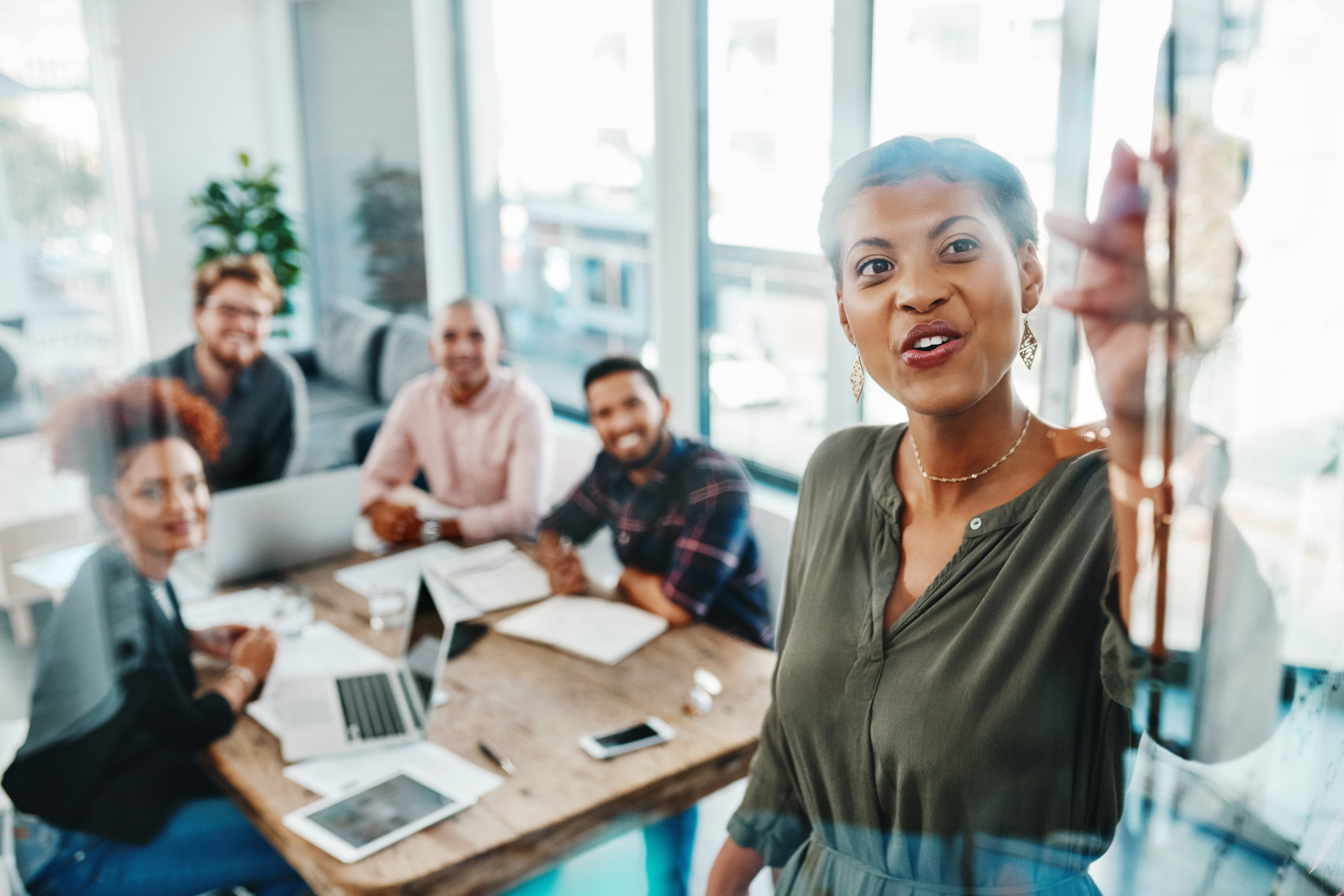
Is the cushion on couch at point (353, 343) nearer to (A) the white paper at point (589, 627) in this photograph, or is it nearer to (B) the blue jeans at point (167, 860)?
(A) the white paper at point (589, 627)

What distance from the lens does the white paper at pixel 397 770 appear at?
2.88 feet

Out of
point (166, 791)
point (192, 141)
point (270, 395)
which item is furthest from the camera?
point (192, 141)

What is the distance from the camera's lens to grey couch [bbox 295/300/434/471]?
2.66m

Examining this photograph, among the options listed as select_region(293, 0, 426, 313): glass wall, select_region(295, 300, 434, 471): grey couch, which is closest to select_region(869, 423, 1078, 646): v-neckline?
select_region(295, 300, 434, 471): grey couch

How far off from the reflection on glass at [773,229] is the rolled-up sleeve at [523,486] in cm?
34

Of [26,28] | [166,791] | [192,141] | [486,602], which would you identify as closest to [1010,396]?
[166,791]

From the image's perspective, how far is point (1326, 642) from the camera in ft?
1.04

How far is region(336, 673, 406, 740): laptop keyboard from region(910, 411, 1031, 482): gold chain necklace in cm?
66

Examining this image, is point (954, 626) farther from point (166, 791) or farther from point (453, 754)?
point (166, 791)

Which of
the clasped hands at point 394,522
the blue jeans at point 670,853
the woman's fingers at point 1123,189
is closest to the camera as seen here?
the woman's fingers at point 1123,189

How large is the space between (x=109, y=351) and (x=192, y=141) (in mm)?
1086

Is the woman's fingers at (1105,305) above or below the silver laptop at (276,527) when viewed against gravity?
above

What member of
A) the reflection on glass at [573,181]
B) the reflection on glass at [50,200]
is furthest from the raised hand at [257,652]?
the reflection on glass at [573,181]

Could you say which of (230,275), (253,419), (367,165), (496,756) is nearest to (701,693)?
(496,756)
